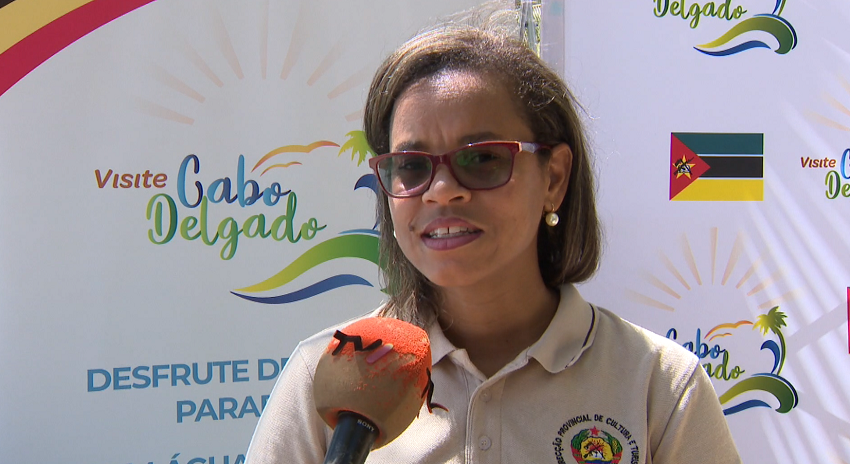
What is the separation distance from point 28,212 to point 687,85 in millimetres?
2381

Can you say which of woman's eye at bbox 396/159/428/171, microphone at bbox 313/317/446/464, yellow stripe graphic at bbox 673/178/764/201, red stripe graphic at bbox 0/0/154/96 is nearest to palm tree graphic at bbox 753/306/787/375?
yellow stripe graphic at bbox 673/178/764/201

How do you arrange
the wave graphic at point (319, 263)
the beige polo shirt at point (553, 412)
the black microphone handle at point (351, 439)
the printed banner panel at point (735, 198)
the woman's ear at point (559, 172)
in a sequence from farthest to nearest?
1. the printed banner panel at point (735, 198)
2. the wave graphic at point (319, 263)
3. the woman's ear at point (559, 172)
4. the beige polo shirt at point (553, 412)
5. the black microphone handle at point (351, 439)

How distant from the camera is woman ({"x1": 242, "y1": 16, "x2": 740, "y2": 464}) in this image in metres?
1.26

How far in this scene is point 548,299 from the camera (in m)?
1.53

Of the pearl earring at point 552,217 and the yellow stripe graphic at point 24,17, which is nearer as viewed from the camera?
the pearl earring at point 552,217

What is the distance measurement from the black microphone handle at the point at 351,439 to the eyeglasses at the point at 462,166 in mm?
600

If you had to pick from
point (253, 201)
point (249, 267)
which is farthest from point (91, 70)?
point (249, 267)

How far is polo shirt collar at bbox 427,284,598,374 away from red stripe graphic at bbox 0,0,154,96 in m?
1.67

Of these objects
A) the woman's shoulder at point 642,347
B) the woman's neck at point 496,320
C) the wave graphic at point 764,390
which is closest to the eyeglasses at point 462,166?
the woman's neck at point 496,320

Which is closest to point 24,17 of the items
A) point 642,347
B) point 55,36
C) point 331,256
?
point 55,36

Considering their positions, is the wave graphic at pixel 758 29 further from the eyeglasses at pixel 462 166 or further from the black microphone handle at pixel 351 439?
the black microphone handle at pixel 351 439

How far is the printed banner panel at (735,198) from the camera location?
2.64 metres

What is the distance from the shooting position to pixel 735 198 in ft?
8.75

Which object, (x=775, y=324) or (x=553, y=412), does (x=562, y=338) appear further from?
(x=775, y=324)
